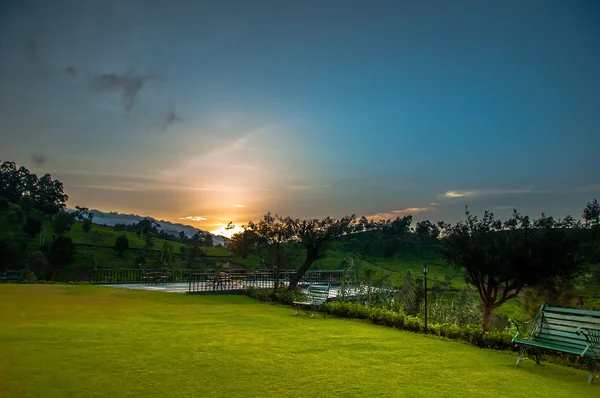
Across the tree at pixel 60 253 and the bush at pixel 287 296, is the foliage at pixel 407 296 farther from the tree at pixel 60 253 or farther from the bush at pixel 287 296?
the tree at pixel 60 253

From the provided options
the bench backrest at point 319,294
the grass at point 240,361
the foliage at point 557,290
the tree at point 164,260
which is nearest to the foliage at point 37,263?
the tree at point 164,260

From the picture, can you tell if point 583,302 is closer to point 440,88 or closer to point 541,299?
point 541,299

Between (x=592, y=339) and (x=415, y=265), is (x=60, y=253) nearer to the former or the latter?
(x=415, y=265)

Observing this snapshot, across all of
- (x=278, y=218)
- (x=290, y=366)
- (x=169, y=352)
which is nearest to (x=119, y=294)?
(x=278, y=218)

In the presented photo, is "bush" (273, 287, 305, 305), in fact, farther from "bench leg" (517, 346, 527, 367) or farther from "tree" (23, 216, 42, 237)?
"tree" (23, 216, 42, 237)

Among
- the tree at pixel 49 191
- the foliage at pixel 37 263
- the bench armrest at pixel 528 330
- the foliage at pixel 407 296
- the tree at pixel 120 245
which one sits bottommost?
the foliage at pixel 407 296

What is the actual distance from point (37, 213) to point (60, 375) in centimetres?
6615

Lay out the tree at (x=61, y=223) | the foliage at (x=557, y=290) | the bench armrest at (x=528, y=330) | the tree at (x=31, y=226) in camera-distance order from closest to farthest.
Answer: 1. the bench armrest at (x=528, y=330)
2. the foliage at (x=557, y=290)
3. the tree at (x=31, y=226)
4. the tree at (x=61, y=223)

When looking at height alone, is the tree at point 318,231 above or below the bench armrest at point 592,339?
above

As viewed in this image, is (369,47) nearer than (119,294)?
Yes

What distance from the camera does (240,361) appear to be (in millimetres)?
6355

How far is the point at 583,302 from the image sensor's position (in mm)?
15672

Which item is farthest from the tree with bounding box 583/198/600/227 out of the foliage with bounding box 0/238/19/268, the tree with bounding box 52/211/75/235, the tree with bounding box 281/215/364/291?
the tree with bounding box 52/211/75/235

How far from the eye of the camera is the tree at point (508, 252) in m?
12.4
